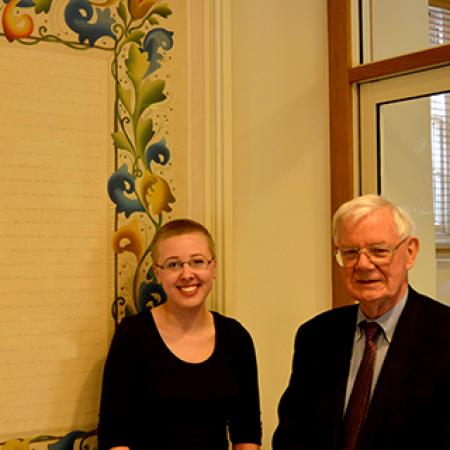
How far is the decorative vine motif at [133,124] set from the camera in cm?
233

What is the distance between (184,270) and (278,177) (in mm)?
766

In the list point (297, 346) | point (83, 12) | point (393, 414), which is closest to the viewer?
point (393, 414)

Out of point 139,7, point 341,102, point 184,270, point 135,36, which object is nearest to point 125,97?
point 135,36

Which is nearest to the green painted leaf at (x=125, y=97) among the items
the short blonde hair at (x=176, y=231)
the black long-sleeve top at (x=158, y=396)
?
the short blonde hair at (x=176, y=231)

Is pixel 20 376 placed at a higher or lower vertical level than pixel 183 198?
lower

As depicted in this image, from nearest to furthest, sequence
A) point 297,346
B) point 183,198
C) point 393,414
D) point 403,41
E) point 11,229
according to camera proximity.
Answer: point 393,414 → point 297,346 → point 11,229 → point 183,198 → point 403,41

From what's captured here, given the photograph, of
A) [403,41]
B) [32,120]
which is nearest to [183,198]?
[32,120]

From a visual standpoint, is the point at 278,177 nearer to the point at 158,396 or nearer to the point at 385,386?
the point at 158,396

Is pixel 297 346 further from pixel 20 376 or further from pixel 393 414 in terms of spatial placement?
pixel 20 376

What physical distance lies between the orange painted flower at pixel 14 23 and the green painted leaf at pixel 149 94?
1.35 ft

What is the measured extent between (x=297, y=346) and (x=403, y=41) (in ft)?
4.34

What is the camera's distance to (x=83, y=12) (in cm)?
231

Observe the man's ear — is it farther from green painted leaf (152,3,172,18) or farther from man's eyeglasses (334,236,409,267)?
green painted leaf (152,3,172,18)

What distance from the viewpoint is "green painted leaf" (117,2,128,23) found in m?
2.38
